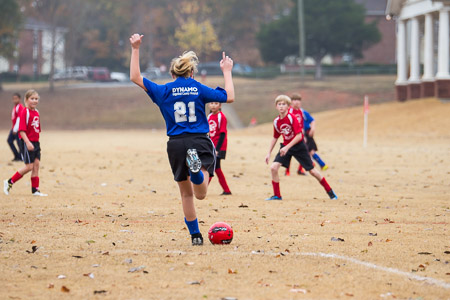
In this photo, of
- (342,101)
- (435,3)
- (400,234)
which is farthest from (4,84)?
(400,234)

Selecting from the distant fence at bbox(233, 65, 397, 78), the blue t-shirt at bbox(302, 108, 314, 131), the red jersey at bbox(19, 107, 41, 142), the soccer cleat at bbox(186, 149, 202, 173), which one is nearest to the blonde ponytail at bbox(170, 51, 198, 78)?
the soccer cleat at bbox(186, 149, 202, 173)

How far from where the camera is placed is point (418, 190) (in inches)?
554

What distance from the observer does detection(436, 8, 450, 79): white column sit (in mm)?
36594

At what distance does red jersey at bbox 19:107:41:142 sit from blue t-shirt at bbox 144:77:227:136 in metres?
5.42

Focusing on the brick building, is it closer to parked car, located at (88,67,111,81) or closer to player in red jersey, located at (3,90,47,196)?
parked car, located at (88,67,111,81)

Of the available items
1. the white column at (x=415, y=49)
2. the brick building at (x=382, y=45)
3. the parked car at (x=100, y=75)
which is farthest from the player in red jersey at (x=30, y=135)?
the brick building at (x=382, y=45)

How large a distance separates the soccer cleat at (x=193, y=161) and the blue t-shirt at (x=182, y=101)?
242 millimetres

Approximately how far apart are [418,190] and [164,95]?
7.99m

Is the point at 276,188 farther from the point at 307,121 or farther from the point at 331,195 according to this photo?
the point at 307,121

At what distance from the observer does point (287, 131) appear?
12086 mm

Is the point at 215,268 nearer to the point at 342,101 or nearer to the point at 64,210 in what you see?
the point at 64,210

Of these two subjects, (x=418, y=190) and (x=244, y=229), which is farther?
(x=418, y=190)

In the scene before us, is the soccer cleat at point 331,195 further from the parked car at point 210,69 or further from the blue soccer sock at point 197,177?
the parked car at point 210,69

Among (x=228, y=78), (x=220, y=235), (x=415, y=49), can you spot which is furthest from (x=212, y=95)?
(x=415, y=49)
